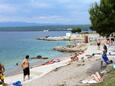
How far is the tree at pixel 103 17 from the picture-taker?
2438 centimetres

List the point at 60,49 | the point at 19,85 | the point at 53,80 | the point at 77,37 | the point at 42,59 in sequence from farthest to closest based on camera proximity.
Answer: the point at 77,37, the point at 60,49, the point at 42,59, the point at 53,80, the point at 19,85

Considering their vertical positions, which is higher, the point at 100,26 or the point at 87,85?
the point at 100,26

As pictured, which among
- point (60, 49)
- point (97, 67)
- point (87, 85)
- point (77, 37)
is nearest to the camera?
point (87, 85)

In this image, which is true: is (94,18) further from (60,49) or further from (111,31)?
(60,49)

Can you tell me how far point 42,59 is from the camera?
193 feet

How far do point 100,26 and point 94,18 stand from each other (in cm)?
79

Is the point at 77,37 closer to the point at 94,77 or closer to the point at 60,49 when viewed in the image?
the point at 60,49

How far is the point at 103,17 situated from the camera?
24734mm

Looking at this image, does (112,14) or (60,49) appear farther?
(60,49)

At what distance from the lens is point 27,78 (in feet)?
81.8

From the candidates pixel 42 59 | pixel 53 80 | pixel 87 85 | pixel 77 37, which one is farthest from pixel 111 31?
pixel 77 37

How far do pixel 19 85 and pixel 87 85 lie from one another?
3997 mm

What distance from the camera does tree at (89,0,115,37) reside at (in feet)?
80.0

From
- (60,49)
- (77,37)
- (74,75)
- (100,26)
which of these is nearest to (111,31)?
(100,26)
